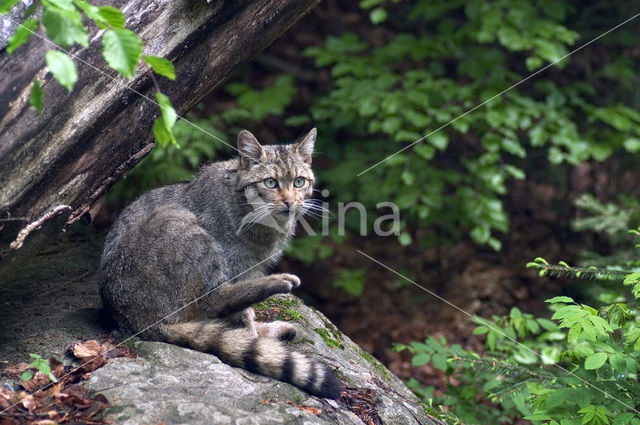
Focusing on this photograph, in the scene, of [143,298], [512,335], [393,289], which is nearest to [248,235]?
[143,298]

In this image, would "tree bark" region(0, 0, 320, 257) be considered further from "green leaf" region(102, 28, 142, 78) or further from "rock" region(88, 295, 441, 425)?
"green leaf" region(102, 28, 142, 78)

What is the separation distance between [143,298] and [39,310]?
0.84 metres

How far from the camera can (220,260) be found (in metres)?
4.18

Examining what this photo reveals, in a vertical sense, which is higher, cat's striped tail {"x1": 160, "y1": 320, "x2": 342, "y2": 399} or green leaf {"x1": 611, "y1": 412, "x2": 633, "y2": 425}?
cat's striped tail {"x1": 160, "y1": 320, "x2": 342, "y2": 399}

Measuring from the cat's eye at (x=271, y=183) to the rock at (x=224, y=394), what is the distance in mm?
1011

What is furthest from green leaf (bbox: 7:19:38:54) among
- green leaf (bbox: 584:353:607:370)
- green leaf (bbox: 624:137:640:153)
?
green leaf (bbox: 624:137:640:153)

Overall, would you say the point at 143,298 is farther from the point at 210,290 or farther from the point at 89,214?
the point at 89,214

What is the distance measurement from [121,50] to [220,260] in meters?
2.01

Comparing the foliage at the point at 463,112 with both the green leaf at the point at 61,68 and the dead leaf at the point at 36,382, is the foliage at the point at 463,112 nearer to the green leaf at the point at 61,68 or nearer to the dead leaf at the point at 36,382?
the dead leaf at the point at 36,382

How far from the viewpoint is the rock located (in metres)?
3.13

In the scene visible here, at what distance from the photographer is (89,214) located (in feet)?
13.4

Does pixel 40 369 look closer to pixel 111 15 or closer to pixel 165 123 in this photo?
pixel 165 123

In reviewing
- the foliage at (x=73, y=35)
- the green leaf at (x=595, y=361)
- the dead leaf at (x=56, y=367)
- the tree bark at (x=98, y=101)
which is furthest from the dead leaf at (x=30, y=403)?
the green leaf at (x=595, y=361)

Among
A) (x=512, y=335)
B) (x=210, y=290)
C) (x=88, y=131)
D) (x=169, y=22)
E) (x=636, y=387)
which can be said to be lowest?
(x=512, y=335)
